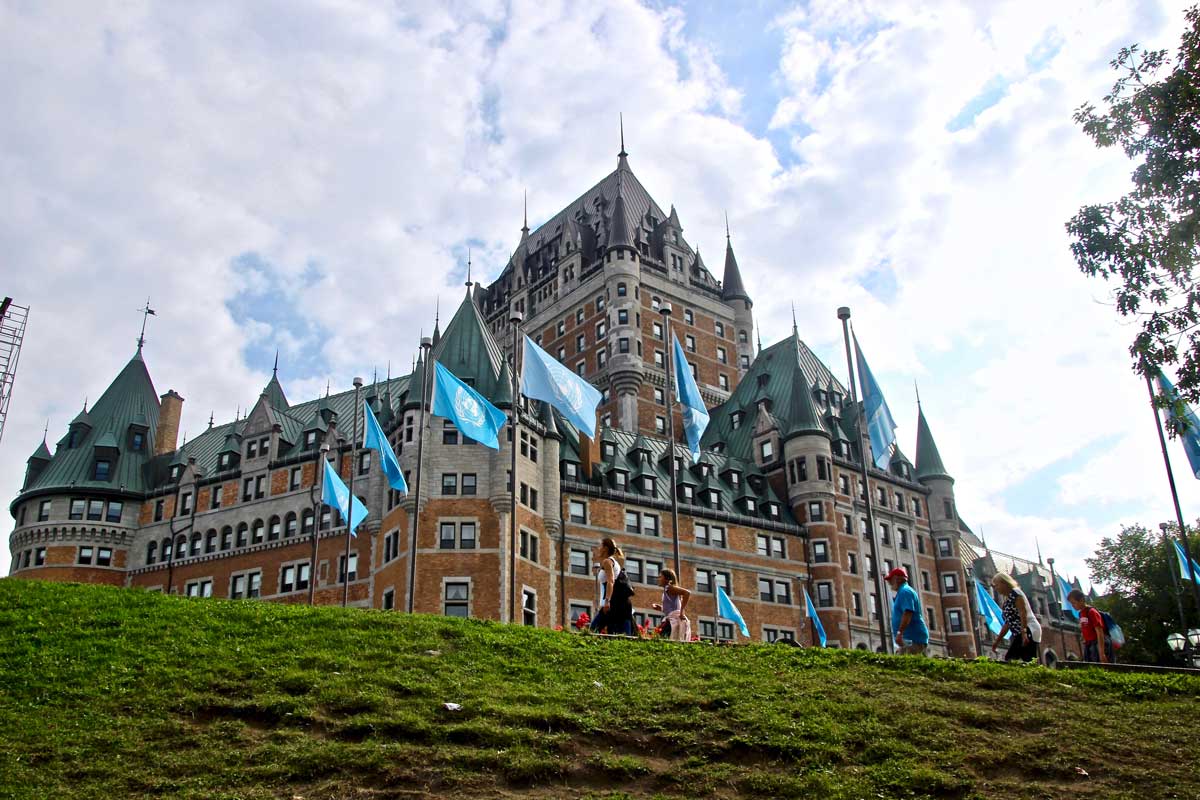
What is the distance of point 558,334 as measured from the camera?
89688 millimetres

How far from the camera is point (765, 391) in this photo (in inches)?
3066

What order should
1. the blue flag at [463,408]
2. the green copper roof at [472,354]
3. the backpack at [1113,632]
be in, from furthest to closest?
the green copper roof at [472,354]
the blue flag at [463,408]
the backpack at [1113,632]

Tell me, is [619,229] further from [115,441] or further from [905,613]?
[905,613]

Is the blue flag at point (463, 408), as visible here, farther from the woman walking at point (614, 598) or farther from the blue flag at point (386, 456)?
the woman walking at point (614, 598)

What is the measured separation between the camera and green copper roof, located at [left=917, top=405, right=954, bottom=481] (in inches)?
3039

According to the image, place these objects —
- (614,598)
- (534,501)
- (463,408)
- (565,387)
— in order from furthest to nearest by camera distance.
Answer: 1. (534,501)
2. (463,408)
3. (565,387)
4. (614,598)

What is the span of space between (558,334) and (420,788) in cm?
7669

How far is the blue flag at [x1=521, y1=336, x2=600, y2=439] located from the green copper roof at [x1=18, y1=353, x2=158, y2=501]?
140 ft

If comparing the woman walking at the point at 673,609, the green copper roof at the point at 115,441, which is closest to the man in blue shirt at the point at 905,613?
the woman walking at the point at 673,609

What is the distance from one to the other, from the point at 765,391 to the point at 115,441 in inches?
1699

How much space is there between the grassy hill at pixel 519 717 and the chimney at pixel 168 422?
51.7 metres

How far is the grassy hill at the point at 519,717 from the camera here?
14039mm

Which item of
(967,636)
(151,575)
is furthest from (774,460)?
(151,575)

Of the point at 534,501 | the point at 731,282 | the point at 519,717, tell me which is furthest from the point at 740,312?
the point at 519,717
